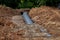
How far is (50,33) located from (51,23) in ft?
4.20

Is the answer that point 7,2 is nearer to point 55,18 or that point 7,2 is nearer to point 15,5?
point 15,5

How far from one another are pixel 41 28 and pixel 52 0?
191 inches

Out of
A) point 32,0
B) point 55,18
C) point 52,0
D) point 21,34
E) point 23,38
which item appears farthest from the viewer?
point 32,0

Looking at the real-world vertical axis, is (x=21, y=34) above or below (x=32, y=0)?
above

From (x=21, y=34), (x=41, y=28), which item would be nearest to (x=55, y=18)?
(x=41, y=28)

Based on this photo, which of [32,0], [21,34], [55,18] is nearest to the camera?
[21,34]

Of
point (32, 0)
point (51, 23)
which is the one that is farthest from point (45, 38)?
point (32, 0)

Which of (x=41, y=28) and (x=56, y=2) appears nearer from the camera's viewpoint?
(x=41, y=28)

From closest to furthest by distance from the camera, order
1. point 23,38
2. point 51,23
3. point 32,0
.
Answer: point 23,38, point 51,23, point 32,0

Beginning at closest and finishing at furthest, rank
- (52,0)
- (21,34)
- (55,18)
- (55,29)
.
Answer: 1. (21,34)
2. (55,29)
3. (55,18)
4. (52,0)

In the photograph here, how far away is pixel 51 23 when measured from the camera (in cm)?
801

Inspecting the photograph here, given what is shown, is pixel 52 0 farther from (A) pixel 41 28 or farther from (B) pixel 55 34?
(B) pixel 55 34

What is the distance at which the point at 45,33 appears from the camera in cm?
671

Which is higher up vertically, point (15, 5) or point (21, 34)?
point (21, 34)
